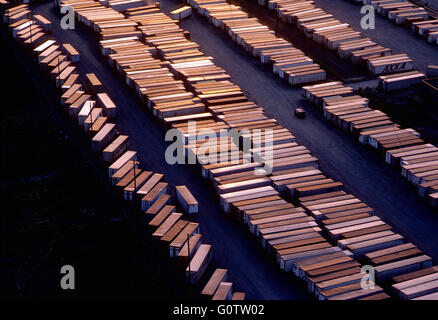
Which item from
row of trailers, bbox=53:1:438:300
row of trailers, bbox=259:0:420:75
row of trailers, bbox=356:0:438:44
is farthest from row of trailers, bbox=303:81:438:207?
row of trailers, bbox=356:0:438:44

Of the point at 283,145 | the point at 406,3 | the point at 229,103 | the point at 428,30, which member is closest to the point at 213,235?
the point at 283,145

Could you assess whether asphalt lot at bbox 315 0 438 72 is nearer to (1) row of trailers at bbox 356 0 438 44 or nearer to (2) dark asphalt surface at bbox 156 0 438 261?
(1) row of trailers at bbox 356 0 438 44

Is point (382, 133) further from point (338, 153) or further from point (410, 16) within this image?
point (410, 16)

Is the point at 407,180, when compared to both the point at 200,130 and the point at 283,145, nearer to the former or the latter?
the point at 283,145

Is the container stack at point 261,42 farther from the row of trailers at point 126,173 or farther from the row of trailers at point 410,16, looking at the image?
the row of trailers at point 126,173

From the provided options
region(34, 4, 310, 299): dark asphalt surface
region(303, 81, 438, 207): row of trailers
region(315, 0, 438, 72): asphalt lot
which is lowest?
region(34, 4, 310, 299): dark asphalt surface
